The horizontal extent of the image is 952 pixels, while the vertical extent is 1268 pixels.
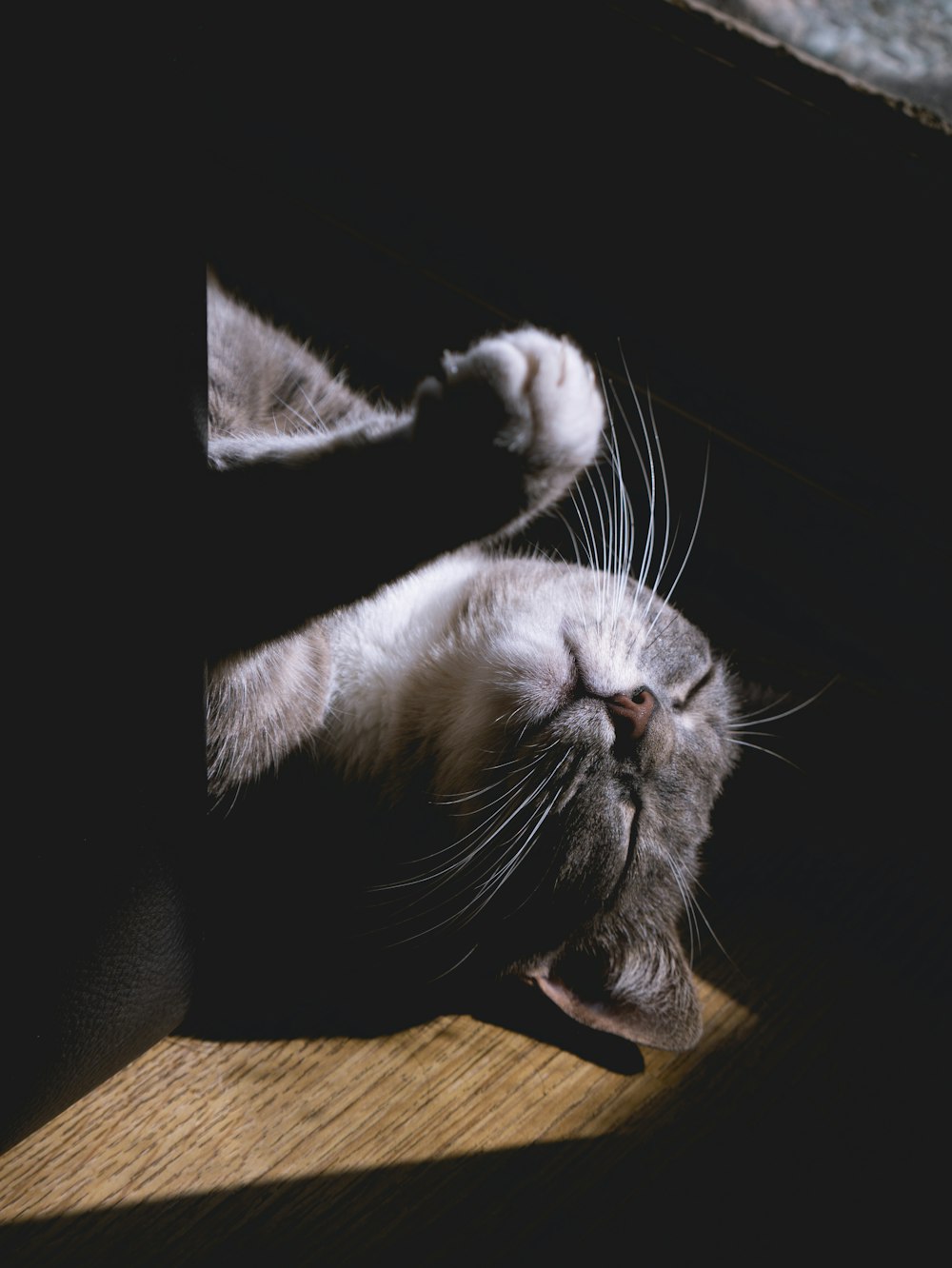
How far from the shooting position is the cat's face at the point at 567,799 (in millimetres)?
920

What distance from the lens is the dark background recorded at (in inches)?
35.0

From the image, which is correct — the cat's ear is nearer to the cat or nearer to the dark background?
the cat

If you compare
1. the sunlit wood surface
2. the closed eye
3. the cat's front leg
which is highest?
the cat's front leg

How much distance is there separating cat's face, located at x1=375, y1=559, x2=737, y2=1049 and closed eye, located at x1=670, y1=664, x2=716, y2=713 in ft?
0.09

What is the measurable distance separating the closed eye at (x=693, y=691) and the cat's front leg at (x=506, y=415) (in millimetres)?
477

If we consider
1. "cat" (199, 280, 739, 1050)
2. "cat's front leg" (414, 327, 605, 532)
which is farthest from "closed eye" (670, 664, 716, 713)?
"cat's front leg" (414, 327, 605, 532)

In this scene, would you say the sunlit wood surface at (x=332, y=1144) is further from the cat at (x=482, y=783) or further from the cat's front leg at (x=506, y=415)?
the cat's front leg at (x=506, y=415)

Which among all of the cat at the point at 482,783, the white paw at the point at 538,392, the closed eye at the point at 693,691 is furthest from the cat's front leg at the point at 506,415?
the closed eye at the point at 693,691

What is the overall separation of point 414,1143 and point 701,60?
1040 mm

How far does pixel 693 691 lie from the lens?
3.65 ft

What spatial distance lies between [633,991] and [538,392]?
633mm

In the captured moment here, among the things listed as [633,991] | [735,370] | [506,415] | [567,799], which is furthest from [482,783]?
[735,370]

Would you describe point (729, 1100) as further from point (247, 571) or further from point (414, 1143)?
point (247, 571)

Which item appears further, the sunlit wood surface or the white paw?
the sunlit wood surface
